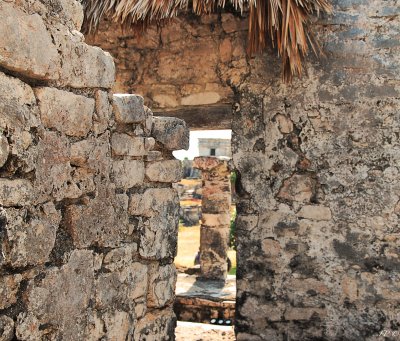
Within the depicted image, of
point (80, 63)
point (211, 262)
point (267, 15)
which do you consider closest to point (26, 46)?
point (80, 63)

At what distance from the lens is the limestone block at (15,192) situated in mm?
1268

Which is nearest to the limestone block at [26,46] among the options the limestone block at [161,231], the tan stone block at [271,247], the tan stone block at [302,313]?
the limestone block at [161,231]

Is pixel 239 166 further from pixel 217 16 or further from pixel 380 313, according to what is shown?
pixel 380 313

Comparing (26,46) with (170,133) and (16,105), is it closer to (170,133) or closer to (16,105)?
(16,105)

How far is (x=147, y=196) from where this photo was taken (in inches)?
79.9

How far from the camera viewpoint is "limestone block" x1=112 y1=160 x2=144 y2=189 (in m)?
1.83

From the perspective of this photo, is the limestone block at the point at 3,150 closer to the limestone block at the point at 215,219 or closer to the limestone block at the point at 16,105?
the limestone block at the point at 16,105

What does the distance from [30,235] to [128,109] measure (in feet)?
2.28

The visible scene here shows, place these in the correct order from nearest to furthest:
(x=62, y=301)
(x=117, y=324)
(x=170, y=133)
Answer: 1. (x=62, y=301)
2. (x=117, y=324)
3. (x=170, y=133)

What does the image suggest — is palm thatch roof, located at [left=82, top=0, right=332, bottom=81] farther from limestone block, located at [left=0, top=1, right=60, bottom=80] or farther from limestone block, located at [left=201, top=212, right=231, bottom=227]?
limestone block, located at [left=201, top=212, right=231, bottom=227]

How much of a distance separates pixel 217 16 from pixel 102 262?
2352 mm

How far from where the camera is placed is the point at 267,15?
3051 millimetres

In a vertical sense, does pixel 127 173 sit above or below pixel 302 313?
above

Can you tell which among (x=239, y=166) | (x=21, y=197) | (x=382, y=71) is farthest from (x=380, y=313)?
(x=21, y=197)
